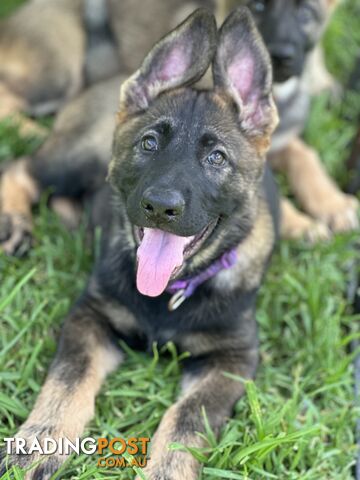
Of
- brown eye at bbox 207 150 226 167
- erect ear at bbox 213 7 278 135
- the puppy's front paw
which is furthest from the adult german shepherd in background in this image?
brown eye at bbox 207 150 226 167

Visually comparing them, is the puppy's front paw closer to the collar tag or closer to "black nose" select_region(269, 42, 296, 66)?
the collar tag

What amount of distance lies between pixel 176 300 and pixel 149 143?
31.2 inches

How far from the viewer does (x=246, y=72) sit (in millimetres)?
3047

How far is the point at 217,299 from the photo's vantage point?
3170mm

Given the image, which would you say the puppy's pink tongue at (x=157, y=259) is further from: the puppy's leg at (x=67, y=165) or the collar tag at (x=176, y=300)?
the puppy's leg at (x=67, y=165)

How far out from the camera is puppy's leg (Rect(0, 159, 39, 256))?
3.86m

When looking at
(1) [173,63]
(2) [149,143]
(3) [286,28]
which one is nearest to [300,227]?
(3) [286,28]

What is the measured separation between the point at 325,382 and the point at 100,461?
1.25 meters

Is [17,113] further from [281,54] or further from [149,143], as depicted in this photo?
[149,143]

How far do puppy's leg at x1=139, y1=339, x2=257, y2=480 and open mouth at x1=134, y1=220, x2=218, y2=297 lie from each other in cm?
53

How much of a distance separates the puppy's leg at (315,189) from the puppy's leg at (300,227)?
0.13 metres

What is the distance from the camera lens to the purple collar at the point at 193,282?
3.10 m

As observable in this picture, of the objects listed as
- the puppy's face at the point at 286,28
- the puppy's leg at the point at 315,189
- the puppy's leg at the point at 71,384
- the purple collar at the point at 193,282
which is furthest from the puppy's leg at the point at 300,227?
the puppy's leg at the point at 71,384

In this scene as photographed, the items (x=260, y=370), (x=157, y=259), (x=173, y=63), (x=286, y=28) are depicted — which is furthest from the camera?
(x=286, y=28)
